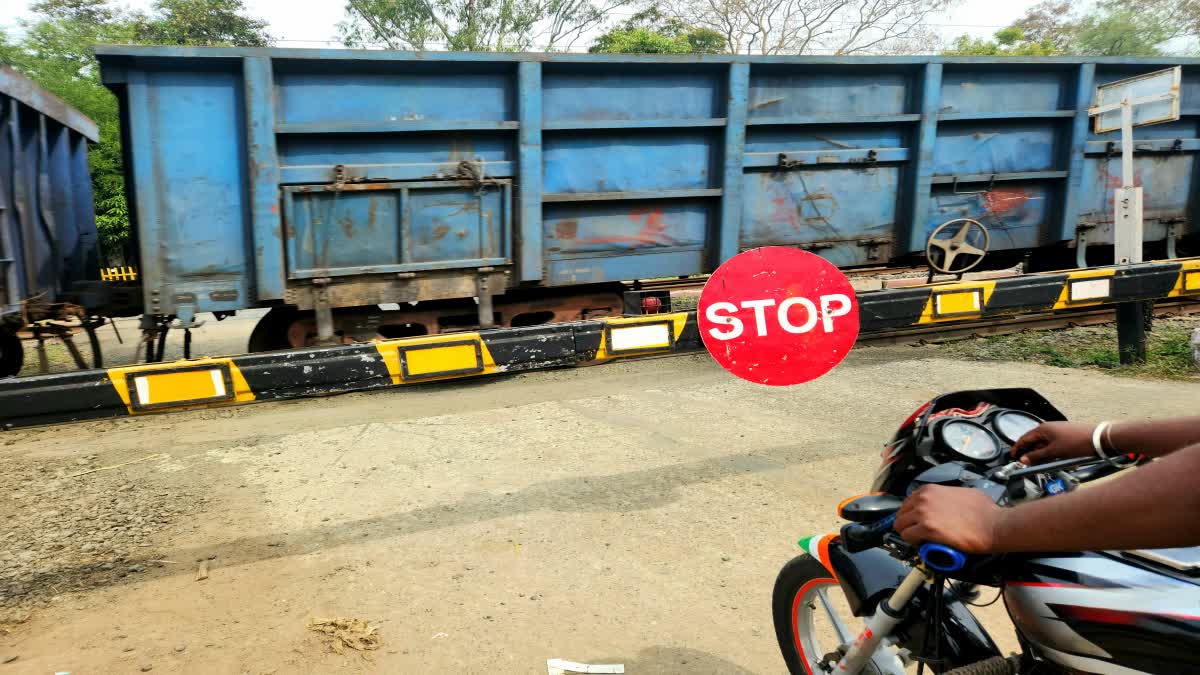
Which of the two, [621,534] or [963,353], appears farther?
[963,353]

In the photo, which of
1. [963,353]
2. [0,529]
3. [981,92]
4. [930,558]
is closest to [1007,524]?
[930,558]

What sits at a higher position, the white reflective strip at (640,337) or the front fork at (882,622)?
the white reflective strip at (640,337)

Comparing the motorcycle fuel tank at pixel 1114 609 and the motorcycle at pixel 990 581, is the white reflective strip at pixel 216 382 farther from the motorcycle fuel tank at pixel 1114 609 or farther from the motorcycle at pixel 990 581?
the motorcycle fuel tank at pixel 1114 609

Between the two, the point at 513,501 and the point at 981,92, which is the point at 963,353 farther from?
the point at 513,501

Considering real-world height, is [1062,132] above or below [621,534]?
above

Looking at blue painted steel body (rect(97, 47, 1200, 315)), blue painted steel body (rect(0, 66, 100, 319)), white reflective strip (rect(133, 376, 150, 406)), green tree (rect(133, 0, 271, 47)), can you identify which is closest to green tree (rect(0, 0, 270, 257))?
green tree (rect(133, 0, 271, 47))

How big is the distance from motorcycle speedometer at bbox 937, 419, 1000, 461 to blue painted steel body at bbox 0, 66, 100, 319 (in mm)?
6979

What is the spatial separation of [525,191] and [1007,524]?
17.9ft

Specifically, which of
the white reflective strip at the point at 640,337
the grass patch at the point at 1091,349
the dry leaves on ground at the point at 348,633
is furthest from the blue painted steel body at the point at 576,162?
the dry leaves on ground at the point at 348,633

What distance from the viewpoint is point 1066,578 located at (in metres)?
1.43

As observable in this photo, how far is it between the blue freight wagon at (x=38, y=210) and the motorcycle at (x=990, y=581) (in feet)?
22.2

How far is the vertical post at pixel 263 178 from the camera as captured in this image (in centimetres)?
574

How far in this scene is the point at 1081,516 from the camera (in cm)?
124

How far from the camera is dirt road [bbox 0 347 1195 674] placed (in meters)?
2.77
